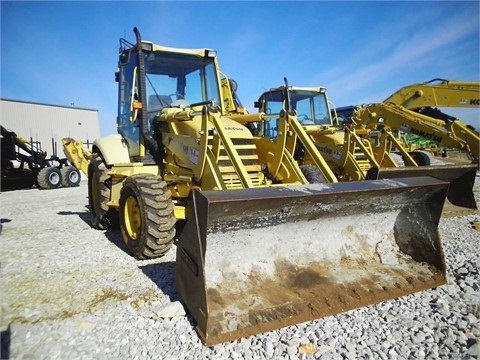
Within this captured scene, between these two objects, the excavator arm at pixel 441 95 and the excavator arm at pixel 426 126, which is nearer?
the excavator arm at pixel 426 126

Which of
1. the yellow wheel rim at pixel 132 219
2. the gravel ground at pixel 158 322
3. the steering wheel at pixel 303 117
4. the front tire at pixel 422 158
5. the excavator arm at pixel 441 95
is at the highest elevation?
the excavator arm at pixel 441 95

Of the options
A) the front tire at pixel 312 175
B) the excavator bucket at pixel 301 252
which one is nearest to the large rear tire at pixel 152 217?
the excavator bucket at pixel 301 252

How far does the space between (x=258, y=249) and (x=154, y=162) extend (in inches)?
96.8

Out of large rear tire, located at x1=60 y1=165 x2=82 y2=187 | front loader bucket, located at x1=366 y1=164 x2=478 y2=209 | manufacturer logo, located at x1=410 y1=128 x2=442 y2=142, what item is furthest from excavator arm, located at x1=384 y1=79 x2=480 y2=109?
large rear tire, located at x1=60 y1=165 x2=82 y2=187

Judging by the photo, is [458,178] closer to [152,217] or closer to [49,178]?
[152,217]

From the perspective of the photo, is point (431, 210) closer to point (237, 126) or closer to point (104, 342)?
point (237, 126)

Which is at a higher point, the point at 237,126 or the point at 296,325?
the point at 237,126

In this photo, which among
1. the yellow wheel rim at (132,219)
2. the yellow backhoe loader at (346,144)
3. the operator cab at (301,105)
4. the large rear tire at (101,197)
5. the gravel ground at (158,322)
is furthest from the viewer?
the operator cab at (301,105)

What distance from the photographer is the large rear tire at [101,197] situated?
15.6 ft

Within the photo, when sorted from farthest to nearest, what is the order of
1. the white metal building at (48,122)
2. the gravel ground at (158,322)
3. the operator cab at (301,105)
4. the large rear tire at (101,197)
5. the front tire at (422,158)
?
the white metal building at (48,122) → the front tire at (422,158) → the operator cab at (301,105) → the large rear tire at (101,197) → the gravel ground at (158,322)

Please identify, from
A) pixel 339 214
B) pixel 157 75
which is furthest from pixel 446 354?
pixel 157 75

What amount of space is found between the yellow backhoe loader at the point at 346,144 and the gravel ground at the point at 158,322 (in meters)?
1.79

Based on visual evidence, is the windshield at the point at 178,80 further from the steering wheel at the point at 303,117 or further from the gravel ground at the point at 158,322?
the steering wheel at the point at 303,117

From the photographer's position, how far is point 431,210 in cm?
311
